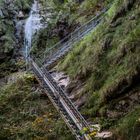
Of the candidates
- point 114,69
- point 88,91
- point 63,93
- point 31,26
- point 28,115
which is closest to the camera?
point 114,69

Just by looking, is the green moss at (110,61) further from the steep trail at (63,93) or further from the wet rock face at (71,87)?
the steep trail at (63,93)

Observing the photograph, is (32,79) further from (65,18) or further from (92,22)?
(65,18)

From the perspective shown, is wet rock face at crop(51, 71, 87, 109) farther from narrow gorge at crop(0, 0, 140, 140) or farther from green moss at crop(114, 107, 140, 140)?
green moss at crop(114, 107, 140, 140)

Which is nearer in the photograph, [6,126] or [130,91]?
[130,91]

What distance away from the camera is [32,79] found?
18.8 meters

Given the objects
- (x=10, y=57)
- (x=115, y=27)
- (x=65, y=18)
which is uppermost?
(x=115, y=27)

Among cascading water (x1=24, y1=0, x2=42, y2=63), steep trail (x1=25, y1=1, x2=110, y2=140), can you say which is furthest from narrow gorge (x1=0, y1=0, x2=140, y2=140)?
cascading water (x1=24, y1=0, x2=42, y2=63)

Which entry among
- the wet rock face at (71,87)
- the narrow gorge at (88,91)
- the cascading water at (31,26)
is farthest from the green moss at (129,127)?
the cascading water at (31,26)

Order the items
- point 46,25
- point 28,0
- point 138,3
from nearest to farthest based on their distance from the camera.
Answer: point 138,3 < point 46,25 < point 28,0

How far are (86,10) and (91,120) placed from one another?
49.0 ft

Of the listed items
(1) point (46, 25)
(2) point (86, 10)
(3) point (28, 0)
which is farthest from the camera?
(3) point (28, 0)

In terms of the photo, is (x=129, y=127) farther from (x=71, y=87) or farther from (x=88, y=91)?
(x=71, y=87)

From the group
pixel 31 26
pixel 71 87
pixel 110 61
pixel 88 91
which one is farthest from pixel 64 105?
pixel 31 26

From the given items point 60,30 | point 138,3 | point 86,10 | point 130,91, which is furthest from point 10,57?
point 130,91
